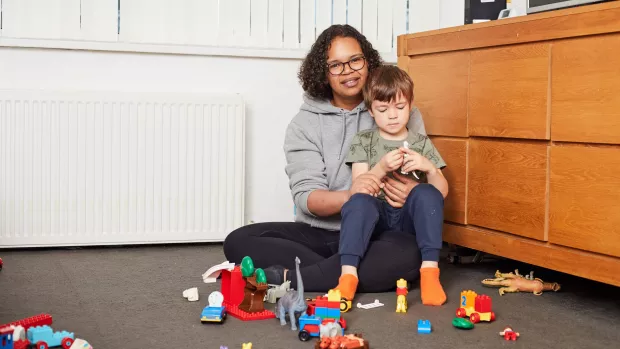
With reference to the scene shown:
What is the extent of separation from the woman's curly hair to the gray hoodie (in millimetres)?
41

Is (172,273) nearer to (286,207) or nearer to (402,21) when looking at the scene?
(286,207)

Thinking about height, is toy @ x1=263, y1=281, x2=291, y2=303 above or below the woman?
below

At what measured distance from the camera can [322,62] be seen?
245 cm

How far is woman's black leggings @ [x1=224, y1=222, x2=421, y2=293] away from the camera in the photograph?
2184mm

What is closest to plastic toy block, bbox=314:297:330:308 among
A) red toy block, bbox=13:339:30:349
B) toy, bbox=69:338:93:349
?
toy, bbox=69:338:93:349

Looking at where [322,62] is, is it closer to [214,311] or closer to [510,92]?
[510,92]

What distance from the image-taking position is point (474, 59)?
96.5 inches

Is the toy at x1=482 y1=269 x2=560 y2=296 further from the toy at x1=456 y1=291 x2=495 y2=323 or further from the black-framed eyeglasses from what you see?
the black-framed eyeglasses

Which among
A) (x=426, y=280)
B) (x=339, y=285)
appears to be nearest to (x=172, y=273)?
(x=339, y=285)

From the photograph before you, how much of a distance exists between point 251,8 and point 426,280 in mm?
1557

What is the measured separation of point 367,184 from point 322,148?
0.32 meters

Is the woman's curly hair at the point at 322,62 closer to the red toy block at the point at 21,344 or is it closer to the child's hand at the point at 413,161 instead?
the child's hand at the point at 413,161

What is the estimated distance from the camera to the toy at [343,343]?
157 cm

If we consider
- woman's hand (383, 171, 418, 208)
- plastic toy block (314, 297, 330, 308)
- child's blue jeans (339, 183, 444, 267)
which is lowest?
plastic toy block (314, 297, 330, 308)
